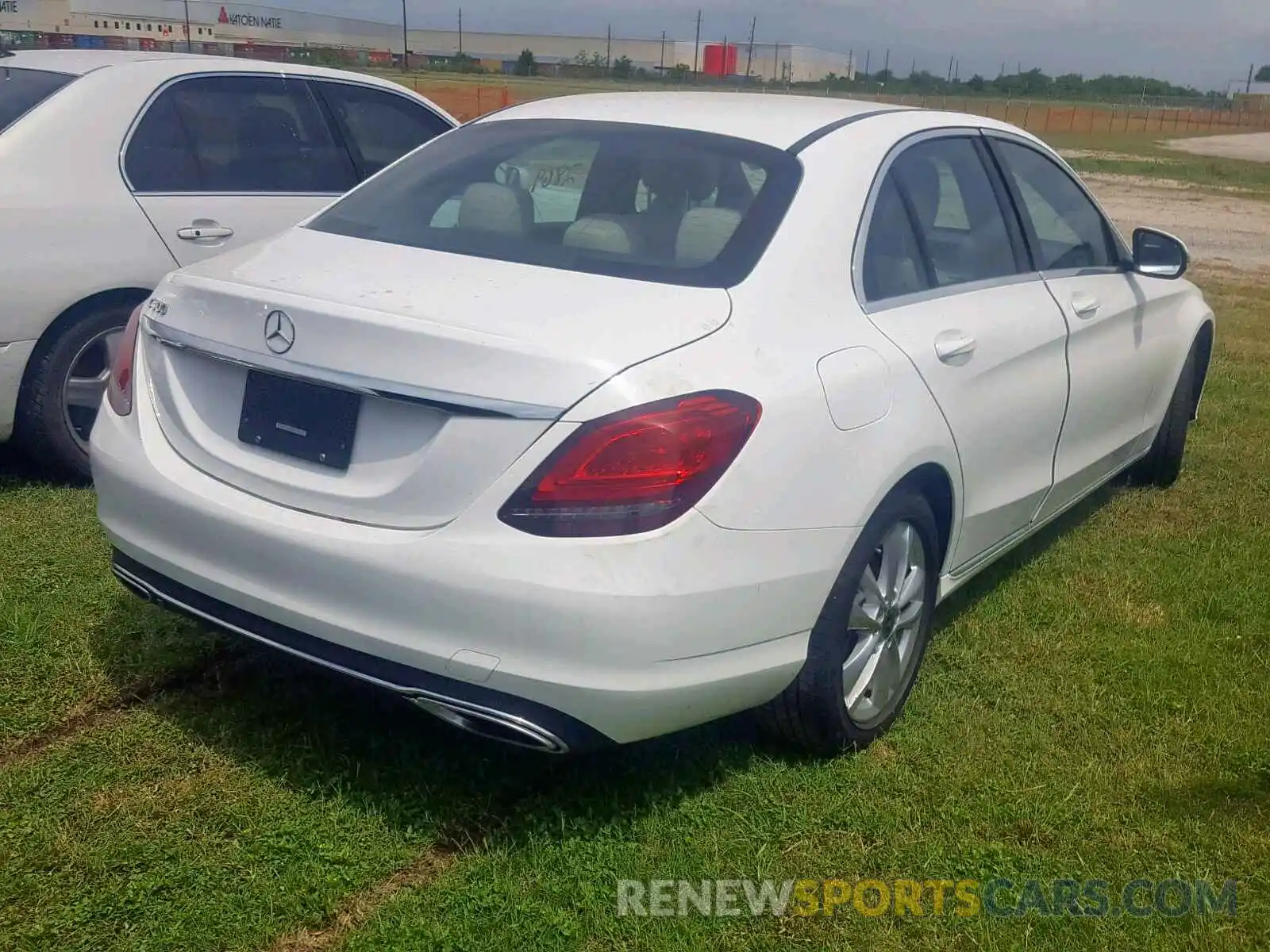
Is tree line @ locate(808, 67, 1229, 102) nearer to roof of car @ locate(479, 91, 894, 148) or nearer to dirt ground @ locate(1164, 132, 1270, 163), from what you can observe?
dirt ground @ locate(1164, 132, 1270, 163)

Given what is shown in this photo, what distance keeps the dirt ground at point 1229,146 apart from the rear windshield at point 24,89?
43.5 metres

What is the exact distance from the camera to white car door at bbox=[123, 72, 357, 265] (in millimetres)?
4996

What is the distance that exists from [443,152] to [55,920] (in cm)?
231

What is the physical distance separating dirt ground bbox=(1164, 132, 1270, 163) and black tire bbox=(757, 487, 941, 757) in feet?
145

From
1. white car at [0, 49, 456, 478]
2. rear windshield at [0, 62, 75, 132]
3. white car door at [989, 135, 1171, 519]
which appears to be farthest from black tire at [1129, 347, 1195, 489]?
rear windshield at [0, 62, 75, 132]

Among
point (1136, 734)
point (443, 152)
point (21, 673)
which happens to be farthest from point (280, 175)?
point (1136, 734)

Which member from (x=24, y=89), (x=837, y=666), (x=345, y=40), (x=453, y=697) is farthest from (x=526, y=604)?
(x=345, y=40)

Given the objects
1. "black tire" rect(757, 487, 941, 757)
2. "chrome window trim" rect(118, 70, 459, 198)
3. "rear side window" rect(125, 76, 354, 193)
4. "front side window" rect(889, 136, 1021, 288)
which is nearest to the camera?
"black tire" rect(757, 487, 941, 757)

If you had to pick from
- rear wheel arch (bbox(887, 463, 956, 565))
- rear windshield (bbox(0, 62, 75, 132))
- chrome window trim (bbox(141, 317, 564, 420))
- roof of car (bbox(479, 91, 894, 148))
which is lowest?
rear wheel arch (bbox(887, 463, 956, 565))

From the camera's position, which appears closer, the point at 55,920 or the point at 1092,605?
the point at 55,920

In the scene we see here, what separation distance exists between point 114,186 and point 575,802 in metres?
3.21

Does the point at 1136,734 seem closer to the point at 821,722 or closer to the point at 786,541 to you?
the point at 821,722

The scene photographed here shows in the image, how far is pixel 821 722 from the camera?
307cm

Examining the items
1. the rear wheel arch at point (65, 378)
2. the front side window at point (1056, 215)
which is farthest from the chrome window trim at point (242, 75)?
the front side window at point (1056, 215)
